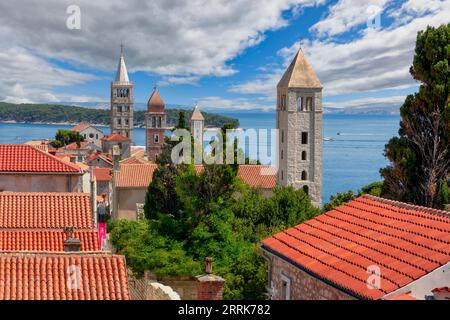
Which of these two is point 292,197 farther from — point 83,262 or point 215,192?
point 83,262

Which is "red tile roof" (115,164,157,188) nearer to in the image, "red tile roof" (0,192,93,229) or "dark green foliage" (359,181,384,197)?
"dark green foliage" (359,181,384,197)

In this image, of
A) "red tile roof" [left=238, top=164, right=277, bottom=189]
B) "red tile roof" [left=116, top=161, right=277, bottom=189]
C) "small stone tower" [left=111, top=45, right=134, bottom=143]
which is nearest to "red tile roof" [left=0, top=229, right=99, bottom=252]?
"red tile roof" [left=116, top=161, right=277, bottom=189]

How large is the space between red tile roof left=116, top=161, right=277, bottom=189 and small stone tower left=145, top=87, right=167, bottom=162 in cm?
4199

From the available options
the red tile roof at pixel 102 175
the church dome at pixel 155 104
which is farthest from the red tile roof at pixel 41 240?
the church dome at pixel 155 104

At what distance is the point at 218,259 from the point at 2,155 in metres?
10.2

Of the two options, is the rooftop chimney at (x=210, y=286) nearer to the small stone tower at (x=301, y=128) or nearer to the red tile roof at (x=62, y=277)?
the red tile roof at (x=62, y=277)

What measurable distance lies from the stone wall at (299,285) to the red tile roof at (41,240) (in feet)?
17.0

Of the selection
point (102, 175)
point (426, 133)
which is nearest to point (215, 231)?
point (426, 133)

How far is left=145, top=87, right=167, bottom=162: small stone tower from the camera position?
9206cm

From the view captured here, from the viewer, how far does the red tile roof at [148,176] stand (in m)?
47.0

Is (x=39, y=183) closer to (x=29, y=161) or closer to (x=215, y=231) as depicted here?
(x=29, y=161)

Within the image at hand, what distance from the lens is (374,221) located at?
11.3 metres

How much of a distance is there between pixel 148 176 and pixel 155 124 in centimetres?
4615

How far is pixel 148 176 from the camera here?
47.8 metres
